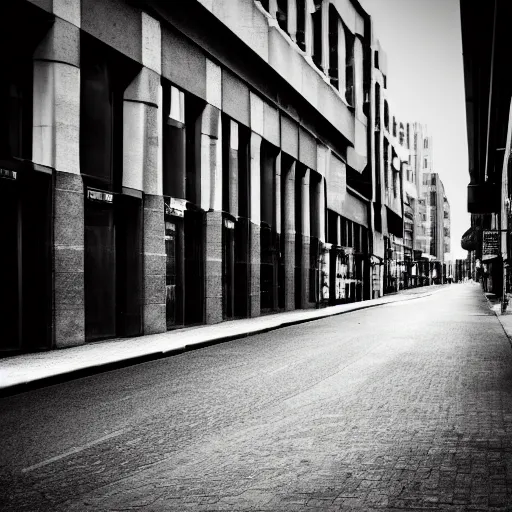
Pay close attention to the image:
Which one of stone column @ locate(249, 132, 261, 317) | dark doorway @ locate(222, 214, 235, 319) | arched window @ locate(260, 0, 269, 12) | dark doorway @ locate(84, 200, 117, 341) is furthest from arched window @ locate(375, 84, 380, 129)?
dark doorway @ locate(84, 200, 117, 341)

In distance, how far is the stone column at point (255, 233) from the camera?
2945 centimetres

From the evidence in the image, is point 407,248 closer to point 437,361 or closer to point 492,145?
point 492,145

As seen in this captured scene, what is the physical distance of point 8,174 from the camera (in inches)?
590

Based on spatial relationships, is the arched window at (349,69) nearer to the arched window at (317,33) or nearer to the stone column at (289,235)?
the arched window at (317,33)

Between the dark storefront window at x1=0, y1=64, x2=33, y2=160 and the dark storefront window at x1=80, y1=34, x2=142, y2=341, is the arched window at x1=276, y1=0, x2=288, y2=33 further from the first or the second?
the dark storefront window at x1=0, y1=64, x2=33, y2=160

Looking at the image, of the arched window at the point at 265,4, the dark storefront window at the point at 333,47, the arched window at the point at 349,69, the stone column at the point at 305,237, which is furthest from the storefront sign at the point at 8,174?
the arched window at the point at 349,69

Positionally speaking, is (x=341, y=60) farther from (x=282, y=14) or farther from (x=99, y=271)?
(x=99, y=271)

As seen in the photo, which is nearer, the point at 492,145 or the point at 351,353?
the point at 351,353

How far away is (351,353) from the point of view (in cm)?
1545

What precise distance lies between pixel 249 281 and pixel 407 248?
86.7 meters

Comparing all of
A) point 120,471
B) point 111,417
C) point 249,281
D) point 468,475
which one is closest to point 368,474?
point 468,475

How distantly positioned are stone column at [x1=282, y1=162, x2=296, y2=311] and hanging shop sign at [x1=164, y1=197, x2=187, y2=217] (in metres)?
13.4

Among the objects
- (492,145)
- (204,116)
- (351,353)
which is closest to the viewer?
(351,353)

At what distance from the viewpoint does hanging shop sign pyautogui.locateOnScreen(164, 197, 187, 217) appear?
21.3 m
